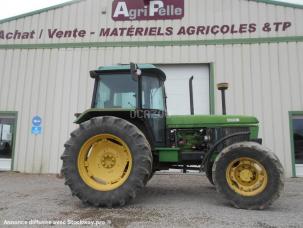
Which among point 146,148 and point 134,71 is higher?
point 134,71

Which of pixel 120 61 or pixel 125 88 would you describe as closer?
pixel 125 88

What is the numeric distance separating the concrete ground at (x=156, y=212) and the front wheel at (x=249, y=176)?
0.63 ft

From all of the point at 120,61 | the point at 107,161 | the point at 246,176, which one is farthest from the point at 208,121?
the point at 120,61

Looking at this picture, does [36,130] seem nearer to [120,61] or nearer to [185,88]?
[120,61]

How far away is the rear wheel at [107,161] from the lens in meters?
4.57

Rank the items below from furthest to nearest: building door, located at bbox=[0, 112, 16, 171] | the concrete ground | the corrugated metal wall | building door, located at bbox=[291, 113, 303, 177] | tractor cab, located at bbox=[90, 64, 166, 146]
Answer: building door, located at bbox=[0, 112, 16, 171], the corrugated metal wall, building door, located at bbox=[291, 113, 303, 177], tractor cab, located at bbox=[90, 64, 166, 146], the concrete ground

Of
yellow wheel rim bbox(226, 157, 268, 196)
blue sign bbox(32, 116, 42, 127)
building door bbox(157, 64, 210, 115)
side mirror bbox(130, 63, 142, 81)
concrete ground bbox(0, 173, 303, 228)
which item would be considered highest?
building door bbox(157, 64, 210, 115)

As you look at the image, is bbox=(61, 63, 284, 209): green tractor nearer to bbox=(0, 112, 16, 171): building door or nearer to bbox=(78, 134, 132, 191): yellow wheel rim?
bbox=(78, 134, 132, 191): yellow wheel rim

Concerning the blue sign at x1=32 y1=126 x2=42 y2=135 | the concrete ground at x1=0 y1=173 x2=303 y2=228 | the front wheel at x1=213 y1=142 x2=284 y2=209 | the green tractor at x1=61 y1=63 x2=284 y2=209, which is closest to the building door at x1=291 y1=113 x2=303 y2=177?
the concrete ground at x1=0 y1=173 x2=303 y2=228

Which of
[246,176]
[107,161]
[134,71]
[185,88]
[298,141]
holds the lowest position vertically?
[246,176]

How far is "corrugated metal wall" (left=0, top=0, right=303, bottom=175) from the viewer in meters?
9.67

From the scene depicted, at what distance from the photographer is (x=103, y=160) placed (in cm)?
491

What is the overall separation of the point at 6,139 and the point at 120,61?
488 centimetres

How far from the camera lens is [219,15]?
10273 millimetres
